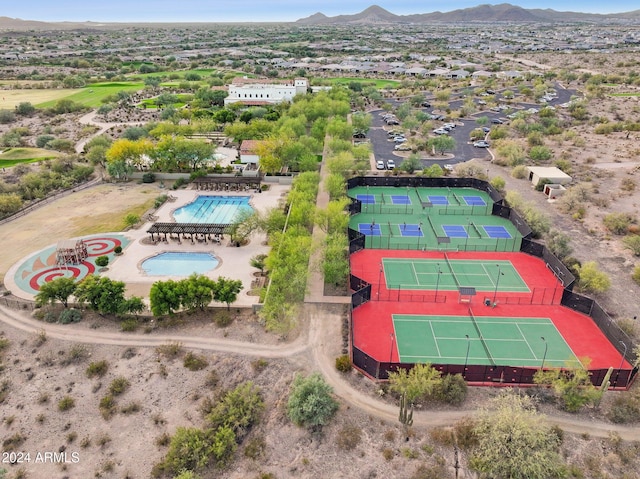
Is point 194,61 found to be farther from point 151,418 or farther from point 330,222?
point 151,418

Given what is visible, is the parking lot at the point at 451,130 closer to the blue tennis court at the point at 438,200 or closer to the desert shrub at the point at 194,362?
the blue tennis court at the point at 438,200

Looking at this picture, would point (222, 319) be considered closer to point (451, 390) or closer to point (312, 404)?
point (312, 404)

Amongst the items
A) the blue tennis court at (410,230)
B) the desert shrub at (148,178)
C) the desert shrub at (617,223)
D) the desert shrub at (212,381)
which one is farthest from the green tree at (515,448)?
the desert shrub at (148,178)

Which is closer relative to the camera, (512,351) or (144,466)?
(144,466)

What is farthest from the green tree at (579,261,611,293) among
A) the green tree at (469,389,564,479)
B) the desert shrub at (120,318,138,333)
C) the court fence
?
the desert shrub at (120,318,138,333)

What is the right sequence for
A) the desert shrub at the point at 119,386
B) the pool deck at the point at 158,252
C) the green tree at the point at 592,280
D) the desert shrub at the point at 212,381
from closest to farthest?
the desert shrub at the point at 119,386 → the desert shrub at the point at 212,381 → the green tree at the point at 592,280 → the pool deck at the point at 158,252

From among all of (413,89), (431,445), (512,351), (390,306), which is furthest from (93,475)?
(413,89)

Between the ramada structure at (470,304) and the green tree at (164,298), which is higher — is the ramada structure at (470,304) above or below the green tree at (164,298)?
below

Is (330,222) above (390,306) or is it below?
above
